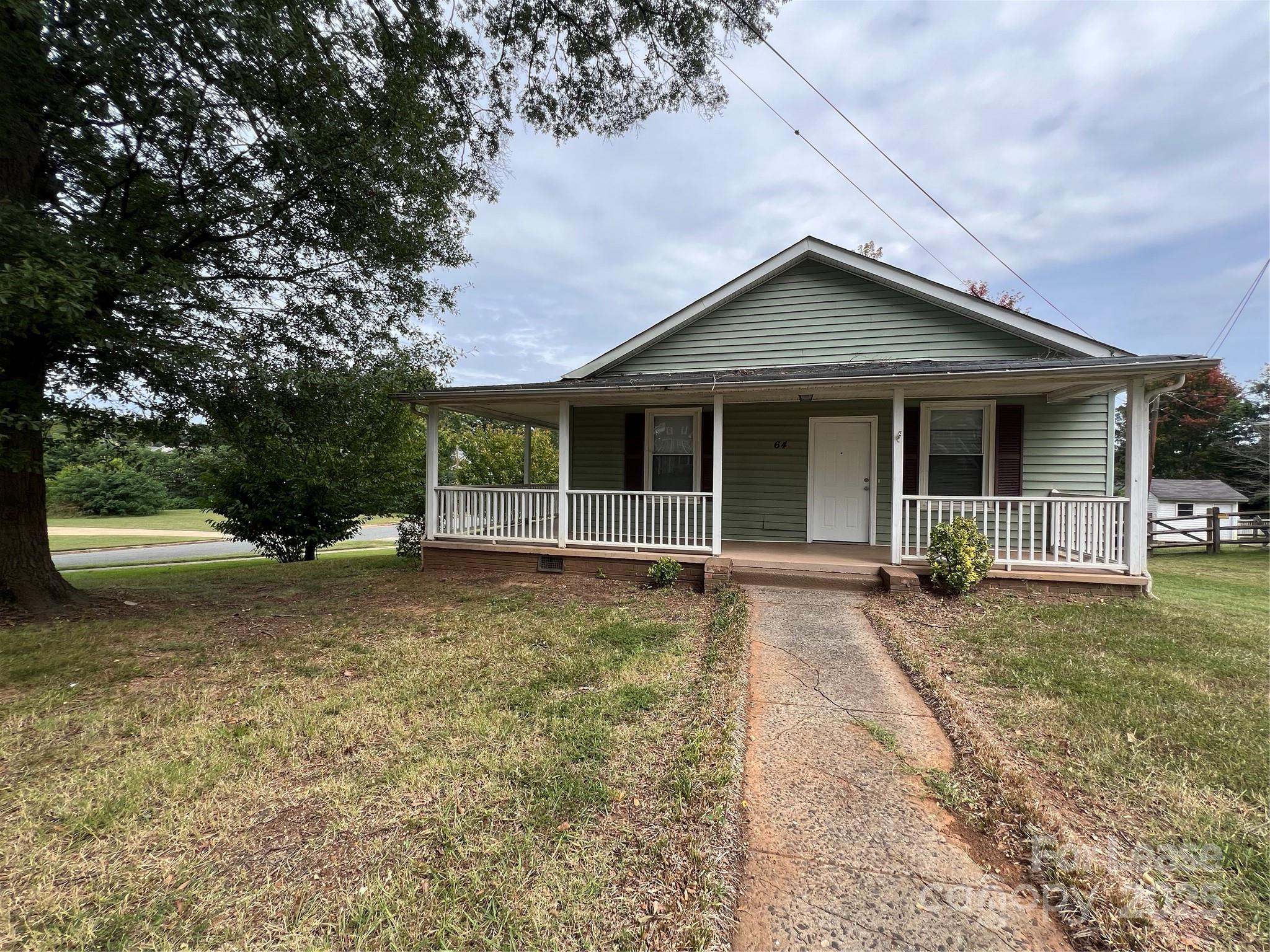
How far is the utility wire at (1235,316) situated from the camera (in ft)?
36.0

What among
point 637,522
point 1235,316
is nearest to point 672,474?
point 637,522

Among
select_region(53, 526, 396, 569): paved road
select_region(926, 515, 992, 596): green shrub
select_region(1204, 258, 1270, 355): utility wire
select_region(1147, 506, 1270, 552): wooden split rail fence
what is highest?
select_region(1204, 258, 1270, 355): utility wire

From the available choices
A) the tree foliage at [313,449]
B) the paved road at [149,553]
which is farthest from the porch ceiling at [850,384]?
the paved road at [149,553]

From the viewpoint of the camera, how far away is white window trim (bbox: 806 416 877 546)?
7.96 metres

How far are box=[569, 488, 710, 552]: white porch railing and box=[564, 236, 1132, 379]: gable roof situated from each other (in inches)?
101

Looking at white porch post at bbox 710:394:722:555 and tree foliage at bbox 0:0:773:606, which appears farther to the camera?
white porch post at bbox 710:394:722:555

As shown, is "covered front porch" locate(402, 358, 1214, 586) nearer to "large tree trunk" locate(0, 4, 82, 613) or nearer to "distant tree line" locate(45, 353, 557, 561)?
"distant tree line" locate(45, 353, 557, 561)

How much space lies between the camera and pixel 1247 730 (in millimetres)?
3014

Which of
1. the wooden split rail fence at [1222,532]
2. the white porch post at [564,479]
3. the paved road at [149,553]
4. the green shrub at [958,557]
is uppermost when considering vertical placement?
the white porch post at [564,479]

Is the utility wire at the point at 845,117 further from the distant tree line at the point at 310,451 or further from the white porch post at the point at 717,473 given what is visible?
the distant tree line at the point at 310,451

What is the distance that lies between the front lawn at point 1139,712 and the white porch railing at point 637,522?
2.82m

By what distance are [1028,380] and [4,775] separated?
932 centimetres

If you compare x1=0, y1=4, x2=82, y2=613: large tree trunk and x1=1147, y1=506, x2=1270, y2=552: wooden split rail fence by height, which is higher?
x1=0, y1=4, x2=82, y2=613: large tree trunk

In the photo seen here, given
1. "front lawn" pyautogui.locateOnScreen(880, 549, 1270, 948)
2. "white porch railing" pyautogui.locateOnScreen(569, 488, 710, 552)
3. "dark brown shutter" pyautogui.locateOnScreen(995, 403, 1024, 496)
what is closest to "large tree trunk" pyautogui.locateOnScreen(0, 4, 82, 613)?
"white porch railing" pyautogui.locateOnScreen(569, 488, 710, 552)
